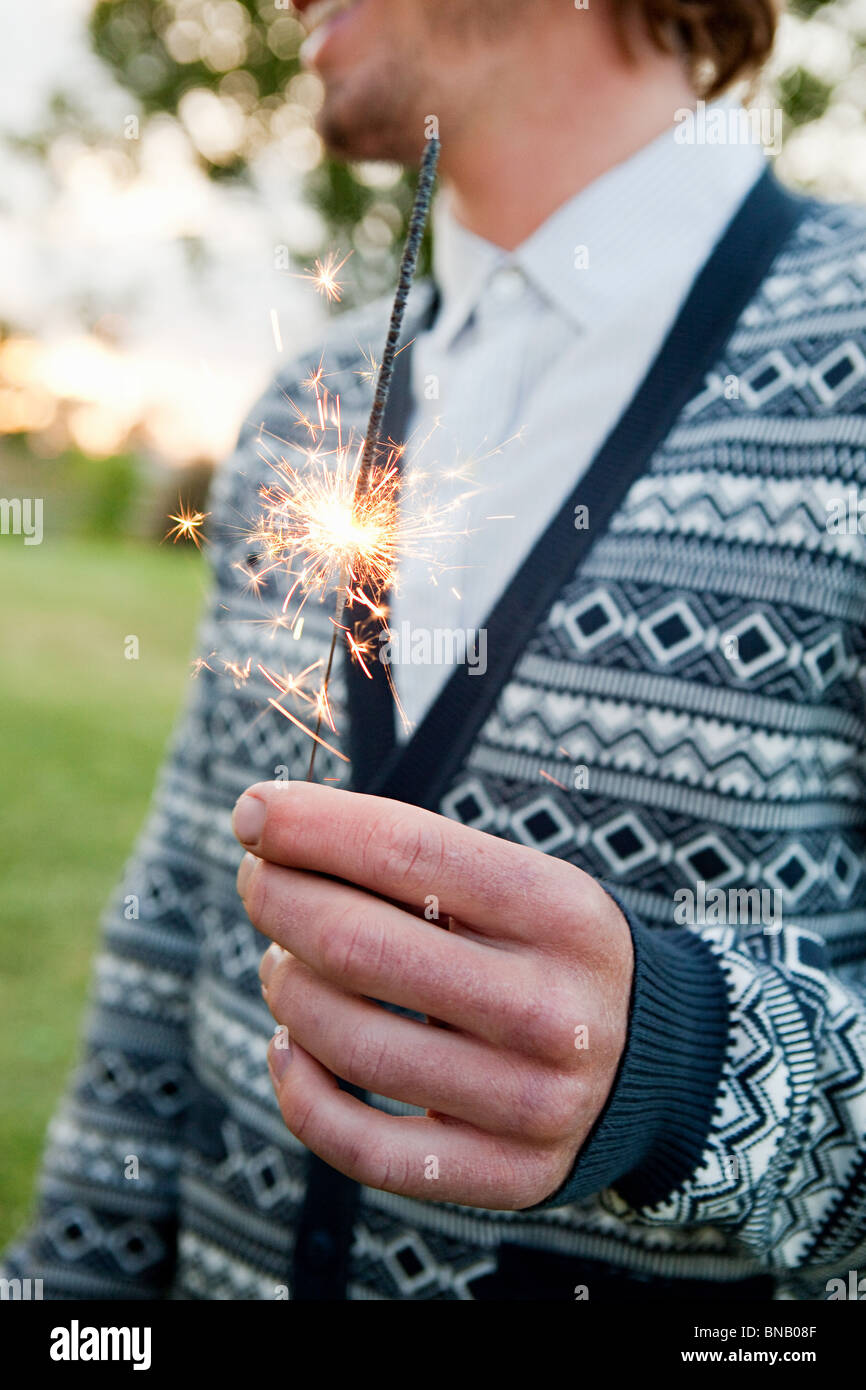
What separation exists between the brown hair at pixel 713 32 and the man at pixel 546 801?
0.01 meters

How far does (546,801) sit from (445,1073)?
0.56m

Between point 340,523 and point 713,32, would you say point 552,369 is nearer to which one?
point 340,523

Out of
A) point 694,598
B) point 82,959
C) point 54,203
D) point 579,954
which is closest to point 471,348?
point 694,598

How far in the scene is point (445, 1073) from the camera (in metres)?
0.84

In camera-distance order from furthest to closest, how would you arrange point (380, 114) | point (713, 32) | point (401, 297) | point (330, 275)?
1. point (713, 32)
2. point (380, 114)
3. point (330, 275)
4. point (401, 297)

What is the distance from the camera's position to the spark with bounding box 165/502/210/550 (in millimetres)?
1057

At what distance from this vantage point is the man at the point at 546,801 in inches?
33.4

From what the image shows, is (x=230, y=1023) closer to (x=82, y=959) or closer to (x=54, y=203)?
(x=82, y=959)

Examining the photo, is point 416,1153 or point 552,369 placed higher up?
point 552,369

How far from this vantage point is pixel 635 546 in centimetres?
134

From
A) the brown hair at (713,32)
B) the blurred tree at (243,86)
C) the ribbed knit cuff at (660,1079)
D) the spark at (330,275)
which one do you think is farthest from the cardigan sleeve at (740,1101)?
the blurred tree at (243,86)

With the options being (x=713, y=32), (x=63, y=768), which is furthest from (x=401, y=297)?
(x=63, y=768)
